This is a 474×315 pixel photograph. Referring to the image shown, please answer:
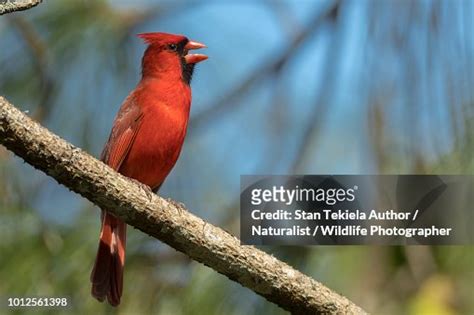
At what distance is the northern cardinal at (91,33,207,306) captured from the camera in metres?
2.18

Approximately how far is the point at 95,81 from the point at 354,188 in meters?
0.66

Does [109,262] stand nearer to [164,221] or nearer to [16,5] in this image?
[164,221]

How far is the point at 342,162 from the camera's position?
1963 mm

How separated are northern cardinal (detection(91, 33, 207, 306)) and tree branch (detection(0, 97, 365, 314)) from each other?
0.50m

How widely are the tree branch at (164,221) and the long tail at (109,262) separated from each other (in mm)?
174

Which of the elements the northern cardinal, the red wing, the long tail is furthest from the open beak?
the long tail

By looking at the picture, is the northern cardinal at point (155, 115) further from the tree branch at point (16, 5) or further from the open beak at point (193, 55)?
the tree branch at point (16, 5)

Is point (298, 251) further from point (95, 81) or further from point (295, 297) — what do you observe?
point (95, 81)

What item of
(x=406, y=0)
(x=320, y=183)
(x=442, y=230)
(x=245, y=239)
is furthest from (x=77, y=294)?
(x=406, y=0)

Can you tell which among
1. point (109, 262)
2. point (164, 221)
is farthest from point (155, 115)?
point (164, 221)

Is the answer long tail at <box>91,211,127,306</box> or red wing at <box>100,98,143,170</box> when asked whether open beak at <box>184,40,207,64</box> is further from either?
long tail at <box>91,211,127,306</box>

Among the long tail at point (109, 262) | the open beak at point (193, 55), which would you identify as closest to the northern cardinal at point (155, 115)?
the open beak at point (193, 55)

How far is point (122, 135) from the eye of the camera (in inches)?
88.3

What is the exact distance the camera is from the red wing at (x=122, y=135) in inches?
85.8
